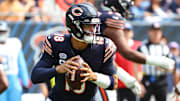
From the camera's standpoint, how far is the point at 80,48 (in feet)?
15.1

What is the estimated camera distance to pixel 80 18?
450 centimetres

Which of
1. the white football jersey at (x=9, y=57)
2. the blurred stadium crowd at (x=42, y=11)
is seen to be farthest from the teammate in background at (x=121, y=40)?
the blurred stadium crowd at (x=42, y=11)

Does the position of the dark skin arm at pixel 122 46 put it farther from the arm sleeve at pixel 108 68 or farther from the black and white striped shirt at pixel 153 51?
the black and white striped shirt at pixel 153 51

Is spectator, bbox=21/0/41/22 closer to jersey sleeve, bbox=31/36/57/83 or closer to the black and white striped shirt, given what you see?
the black and white striped shirt

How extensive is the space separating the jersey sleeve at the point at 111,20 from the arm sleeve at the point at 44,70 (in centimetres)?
119

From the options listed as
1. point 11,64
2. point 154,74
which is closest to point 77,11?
point 11,64

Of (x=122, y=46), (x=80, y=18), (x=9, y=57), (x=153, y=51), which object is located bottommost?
(x=153, y=51)

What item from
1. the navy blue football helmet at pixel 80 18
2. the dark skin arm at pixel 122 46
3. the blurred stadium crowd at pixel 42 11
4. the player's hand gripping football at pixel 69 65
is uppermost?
the navy blue football helmet at pixel 80 18

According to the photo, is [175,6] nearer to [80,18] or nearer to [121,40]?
[121,40]

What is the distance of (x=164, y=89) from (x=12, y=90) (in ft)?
9.31

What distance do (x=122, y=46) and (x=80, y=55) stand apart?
3.47ft

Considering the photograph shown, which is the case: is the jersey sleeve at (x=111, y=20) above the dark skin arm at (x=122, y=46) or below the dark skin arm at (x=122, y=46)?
above

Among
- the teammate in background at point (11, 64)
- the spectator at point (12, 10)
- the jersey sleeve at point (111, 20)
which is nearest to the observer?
the jersey sleeve at point (111, 20)

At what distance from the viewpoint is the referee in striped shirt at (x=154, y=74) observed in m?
8.34
